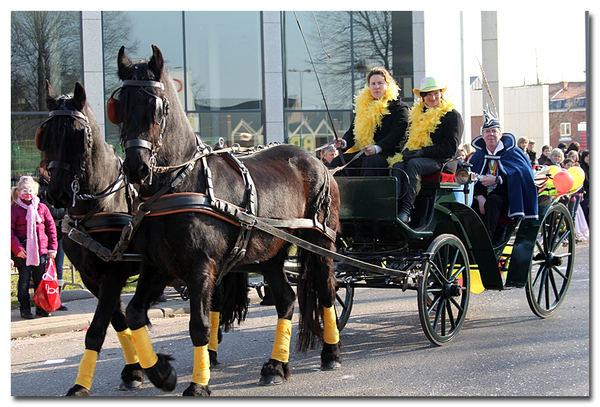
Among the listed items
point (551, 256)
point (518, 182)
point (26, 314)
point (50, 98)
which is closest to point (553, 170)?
point (551, 256)

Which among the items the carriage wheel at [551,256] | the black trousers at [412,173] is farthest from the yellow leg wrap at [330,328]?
the carriage wheel at [551,256]

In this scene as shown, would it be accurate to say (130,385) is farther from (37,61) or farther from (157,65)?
(37,61)

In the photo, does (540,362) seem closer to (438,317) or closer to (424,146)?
(438,317)

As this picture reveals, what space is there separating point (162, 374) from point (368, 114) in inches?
131

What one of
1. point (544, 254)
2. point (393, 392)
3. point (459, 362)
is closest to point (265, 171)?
point (393, 392)

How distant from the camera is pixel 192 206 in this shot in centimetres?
376

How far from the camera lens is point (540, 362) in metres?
4.84

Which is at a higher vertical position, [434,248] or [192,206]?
[192,206]

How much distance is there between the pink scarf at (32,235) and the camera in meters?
7.00

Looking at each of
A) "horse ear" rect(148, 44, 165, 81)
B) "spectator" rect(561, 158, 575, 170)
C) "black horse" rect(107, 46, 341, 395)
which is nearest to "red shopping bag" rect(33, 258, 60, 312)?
"black horse" rect(107, 46, 341, 395)

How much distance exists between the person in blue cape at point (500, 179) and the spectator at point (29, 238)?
16.7 feet

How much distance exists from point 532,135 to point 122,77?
22350 millimetres

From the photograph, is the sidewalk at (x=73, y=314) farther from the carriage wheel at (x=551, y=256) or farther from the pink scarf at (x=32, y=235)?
the carriage wheel at (x=551, y=256)

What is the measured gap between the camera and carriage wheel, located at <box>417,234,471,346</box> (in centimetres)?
523
